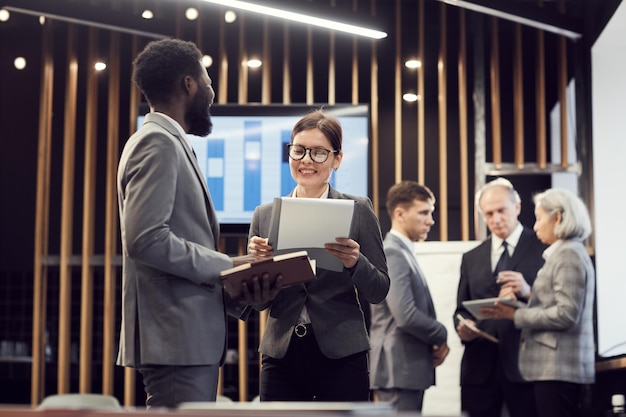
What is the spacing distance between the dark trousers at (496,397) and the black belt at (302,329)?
209cm

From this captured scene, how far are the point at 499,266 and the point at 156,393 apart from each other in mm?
2918

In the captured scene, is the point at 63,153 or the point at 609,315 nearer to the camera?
the point at 609,315

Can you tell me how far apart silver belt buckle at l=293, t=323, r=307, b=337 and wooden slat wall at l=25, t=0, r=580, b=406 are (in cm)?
333

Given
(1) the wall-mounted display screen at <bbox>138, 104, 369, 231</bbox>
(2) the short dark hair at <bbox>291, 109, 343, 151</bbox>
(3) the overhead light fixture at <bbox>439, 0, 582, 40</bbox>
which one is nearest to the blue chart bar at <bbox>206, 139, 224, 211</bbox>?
(1) the wall-mounted display screen at <bbox>138, 104, 369, 231</bbox>

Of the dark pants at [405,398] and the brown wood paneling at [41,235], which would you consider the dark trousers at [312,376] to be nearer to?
the dark pants at [405,398]

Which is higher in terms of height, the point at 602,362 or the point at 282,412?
the point at 282,412

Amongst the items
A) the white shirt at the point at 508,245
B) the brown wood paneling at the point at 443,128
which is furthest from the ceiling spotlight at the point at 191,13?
the white shirt at the point at 508,245

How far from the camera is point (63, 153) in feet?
23.0

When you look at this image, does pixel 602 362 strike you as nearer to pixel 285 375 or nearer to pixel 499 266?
pixel 499 266

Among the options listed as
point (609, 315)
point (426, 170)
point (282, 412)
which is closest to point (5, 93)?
point (426, 170)

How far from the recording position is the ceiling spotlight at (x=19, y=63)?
23.9ft

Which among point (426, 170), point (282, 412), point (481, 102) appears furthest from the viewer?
point (426, 170)

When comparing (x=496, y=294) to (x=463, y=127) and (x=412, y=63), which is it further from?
(x=412, y=63)

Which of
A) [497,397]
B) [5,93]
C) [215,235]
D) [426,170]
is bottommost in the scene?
[497,397]
